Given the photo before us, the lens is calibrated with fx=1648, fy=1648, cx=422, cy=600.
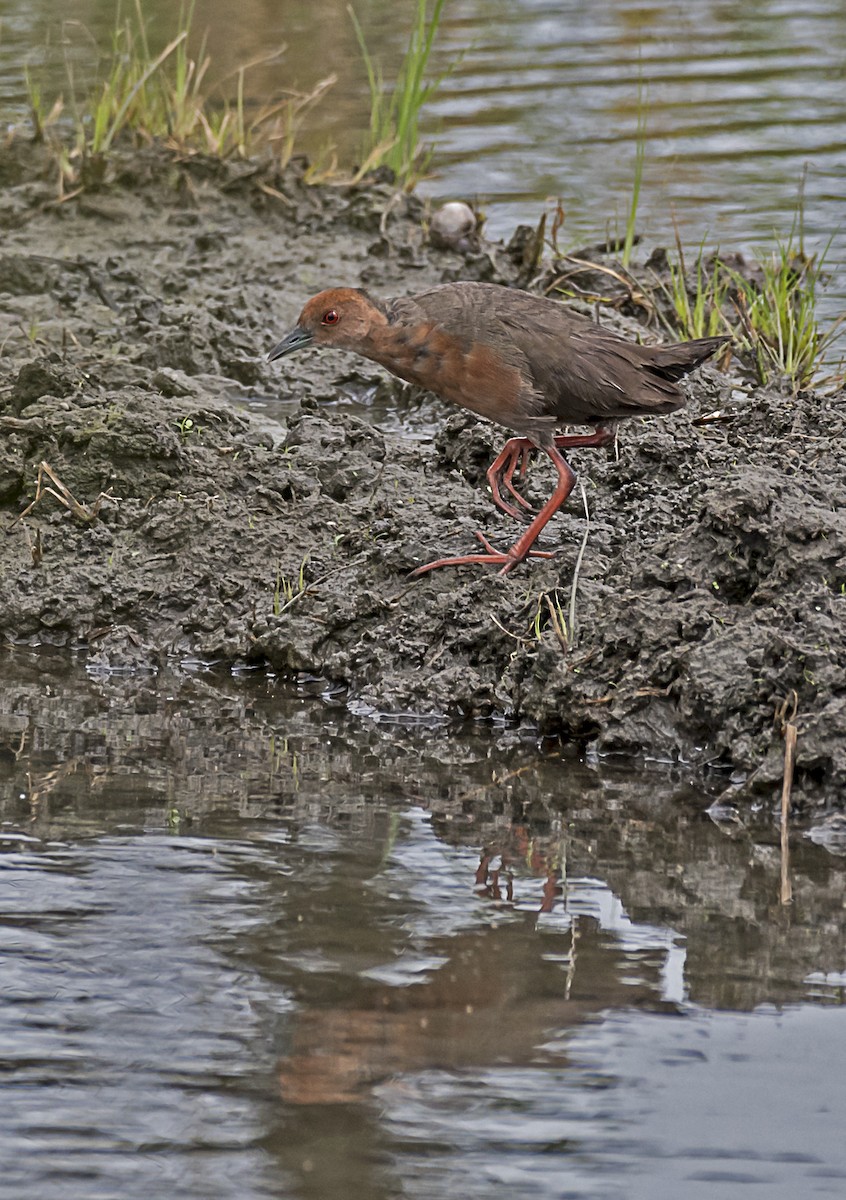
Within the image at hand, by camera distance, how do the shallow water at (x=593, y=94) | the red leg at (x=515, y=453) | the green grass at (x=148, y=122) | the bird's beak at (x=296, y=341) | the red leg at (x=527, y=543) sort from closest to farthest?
the red leg at (x=527, y=543), the red leg at (x=515, y=453), the bird's beak at (x=296, y=341), the green grass at (x=148, y=122), the shallow water at (x=593, y=94)

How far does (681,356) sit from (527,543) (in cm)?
95

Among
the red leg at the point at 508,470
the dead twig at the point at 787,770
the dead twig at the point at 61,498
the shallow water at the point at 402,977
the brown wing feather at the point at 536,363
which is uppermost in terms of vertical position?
the brown wing feather at the point at 536,363

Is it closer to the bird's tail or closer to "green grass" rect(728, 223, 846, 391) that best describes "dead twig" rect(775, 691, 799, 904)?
the bird's tail

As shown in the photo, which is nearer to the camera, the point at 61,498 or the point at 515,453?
the point at 515,453

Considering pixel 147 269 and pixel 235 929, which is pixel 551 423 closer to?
pixel 235 929

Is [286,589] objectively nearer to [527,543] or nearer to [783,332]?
[527,543]

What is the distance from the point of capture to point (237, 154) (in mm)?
10227

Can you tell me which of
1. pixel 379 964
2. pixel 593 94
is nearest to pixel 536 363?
pixel 379 964

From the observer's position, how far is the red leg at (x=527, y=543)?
5.58 meters

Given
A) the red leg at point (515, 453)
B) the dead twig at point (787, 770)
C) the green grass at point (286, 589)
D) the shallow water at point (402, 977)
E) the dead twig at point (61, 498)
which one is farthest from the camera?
the dead twig at point (61, 498)

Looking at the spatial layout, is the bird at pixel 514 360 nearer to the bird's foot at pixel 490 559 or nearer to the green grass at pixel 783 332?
the bird's foot at pixel 490 559

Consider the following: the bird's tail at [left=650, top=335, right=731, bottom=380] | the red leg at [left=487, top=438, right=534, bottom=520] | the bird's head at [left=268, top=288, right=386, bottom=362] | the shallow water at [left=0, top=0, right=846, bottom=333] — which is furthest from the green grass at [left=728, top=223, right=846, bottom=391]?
the bird's head at [left=268, top=288, right=386, bottom=362]

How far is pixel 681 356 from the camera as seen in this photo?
5.91 m

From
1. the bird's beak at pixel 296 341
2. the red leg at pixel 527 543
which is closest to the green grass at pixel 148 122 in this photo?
the bird's beak at pixel 296 341
